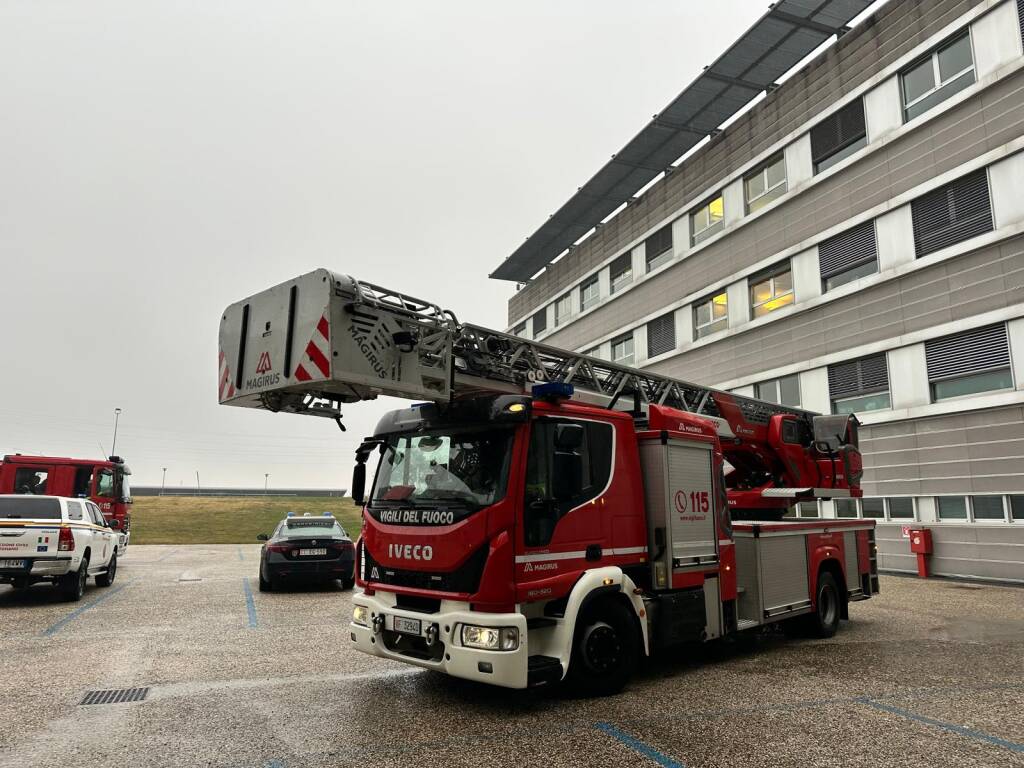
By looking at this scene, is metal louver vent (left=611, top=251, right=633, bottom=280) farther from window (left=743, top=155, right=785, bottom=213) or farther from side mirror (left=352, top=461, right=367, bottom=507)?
side mirror (left=352, top=461, right=367, bottom=507)

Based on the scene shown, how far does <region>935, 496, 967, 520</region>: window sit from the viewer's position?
49.0ft

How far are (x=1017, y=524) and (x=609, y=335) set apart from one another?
17.3 meters

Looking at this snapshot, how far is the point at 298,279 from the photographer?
5.39m

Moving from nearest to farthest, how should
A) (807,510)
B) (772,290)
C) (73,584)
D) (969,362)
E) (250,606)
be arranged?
(807,510) < (250,606) < (73,584) < (969,362) < (772,290)

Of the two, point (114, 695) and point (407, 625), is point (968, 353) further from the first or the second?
point (114, 695)

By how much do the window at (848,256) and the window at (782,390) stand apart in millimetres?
2827

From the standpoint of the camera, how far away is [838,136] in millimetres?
18484

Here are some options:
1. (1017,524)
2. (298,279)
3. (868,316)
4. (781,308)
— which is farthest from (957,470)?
(298,279)

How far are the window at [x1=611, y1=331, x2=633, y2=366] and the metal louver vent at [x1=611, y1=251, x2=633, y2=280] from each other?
2936 millimetres

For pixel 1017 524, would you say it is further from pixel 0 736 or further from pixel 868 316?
pixel 0 736

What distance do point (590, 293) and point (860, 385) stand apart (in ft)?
51.8

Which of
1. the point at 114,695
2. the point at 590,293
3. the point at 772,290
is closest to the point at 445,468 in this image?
the point at 114,695

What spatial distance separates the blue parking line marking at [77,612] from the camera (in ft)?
28.2

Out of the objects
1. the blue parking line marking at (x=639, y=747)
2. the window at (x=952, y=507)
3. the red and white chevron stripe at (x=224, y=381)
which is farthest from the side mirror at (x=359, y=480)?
the window at (x=952, y=507)
